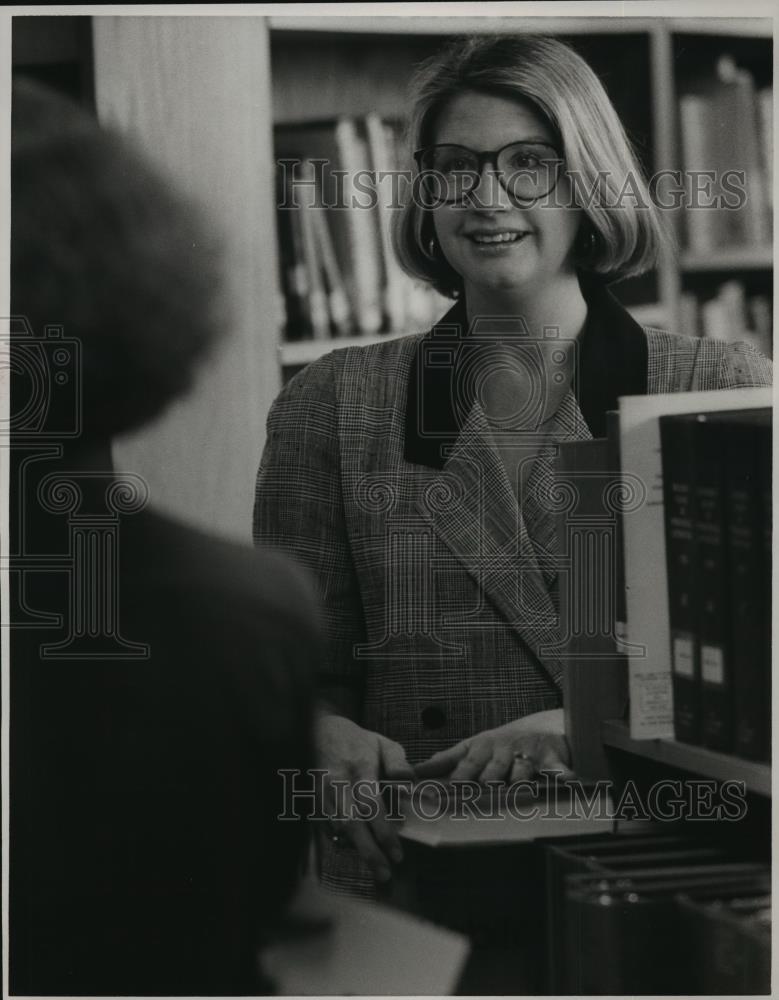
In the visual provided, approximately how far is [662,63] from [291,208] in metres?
0.60

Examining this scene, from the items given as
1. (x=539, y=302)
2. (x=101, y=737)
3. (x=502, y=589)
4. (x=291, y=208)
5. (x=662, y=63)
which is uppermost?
(x=662, y=63)

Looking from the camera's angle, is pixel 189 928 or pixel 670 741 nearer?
pixel 670 741

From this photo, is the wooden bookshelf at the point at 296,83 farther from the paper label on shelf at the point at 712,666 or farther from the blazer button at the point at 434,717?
the paper label on shelf at the point at 712,666

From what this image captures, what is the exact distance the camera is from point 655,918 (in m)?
1.62

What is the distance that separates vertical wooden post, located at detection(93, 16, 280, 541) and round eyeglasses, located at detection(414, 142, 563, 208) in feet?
0.79

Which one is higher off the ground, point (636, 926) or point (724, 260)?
point (724, 260)

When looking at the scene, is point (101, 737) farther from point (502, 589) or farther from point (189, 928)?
point (502, 589)

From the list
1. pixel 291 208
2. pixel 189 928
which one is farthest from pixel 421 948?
pixel 291 208

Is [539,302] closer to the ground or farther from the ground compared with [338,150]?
closer to the ground

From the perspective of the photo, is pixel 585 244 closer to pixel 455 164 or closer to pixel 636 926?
Answer: pixel 455 164

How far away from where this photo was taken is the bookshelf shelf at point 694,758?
154 centimetres

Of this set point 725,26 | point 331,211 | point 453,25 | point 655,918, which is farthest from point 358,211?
point 655,918

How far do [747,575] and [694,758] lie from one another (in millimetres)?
251

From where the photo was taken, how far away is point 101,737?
5.88ft
